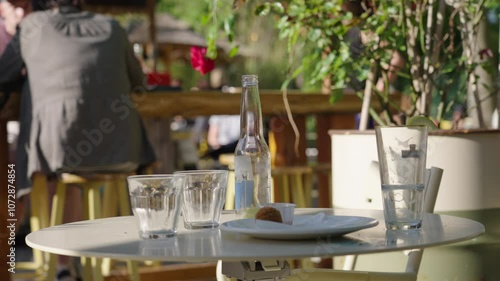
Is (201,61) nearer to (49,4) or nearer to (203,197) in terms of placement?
(49,4)

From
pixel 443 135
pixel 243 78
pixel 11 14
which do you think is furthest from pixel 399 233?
pixel 11 14

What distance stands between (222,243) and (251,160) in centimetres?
39

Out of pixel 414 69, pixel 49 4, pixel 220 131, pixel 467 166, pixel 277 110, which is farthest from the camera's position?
pixel 220 131

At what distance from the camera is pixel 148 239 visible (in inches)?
60.5

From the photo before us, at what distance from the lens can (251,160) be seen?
6.03 ft

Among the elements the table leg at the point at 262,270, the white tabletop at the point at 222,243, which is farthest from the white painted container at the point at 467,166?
the table leg at the point at 262,270

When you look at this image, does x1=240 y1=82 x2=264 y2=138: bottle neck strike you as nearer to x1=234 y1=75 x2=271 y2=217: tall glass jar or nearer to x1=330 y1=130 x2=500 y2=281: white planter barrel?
x1=234 y1=75 x2=271 y2=217: tall glass jar

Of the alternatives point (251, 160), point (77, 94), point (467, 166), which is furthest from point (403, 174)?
point (77, 94)

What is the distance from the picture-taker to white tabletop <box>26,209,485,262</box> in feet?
4.40

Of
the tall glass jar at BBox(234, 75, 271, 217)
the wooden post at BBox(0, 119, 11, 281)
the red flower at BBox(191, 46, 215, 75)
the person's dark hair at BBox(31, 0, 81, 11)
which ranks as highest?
the person's dark hair at BBox(31, 0, 81, 11)

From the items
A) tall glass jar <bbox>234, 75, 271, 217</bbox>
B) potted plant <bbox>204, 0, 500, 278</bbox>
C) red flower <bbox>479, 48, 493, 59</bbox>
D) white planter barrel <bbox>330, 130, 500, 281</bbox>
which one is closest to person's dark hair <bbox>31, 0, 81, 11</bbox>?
potted plant <bbox>204, 0, 500, 278</bbox>

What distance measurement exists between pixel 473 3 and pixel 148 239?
2.08 metres

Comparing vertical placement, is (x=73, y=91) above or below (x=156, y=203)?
above

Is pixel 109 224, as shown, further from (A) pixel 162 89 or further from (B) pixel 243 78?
(A) pixel 162 89
